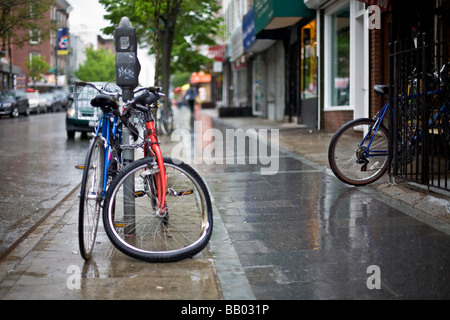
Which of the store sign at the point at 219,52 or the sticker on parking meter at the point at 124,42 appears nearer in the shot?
the sticker on parking meter at the point at 124,42

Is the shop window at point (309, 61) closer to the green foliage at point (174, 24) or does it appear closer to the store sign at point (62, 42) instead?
the green foliage at point (174, 24)

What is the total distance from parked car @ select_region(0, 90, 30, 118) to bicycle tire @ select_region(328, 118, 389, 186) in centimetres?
3060

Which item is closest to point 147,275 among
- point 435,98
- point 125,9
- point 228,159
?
point 435,98

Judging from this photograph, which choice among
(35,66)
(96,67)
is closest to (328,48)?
(35,66)

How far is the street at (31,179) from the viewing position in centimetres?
616

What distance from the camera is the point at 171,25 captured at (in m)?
18.8

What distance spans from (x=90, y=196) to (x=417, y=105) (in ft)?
11.5

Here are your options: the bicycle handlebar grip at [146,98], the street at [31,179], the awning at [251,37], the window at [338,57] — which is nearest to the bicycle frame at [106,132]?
the bicycle handlebar grip at [146,98]

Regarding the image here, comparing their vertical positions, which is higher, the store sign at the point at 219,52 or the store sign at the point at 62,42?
the store sign at the point at 62,42

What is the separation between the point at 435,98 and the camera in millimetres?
6633

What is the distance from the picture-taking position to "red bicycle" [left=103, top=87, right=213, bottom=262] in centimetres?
425

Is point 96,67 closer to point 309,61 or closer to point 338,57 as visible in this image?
point 309,61
